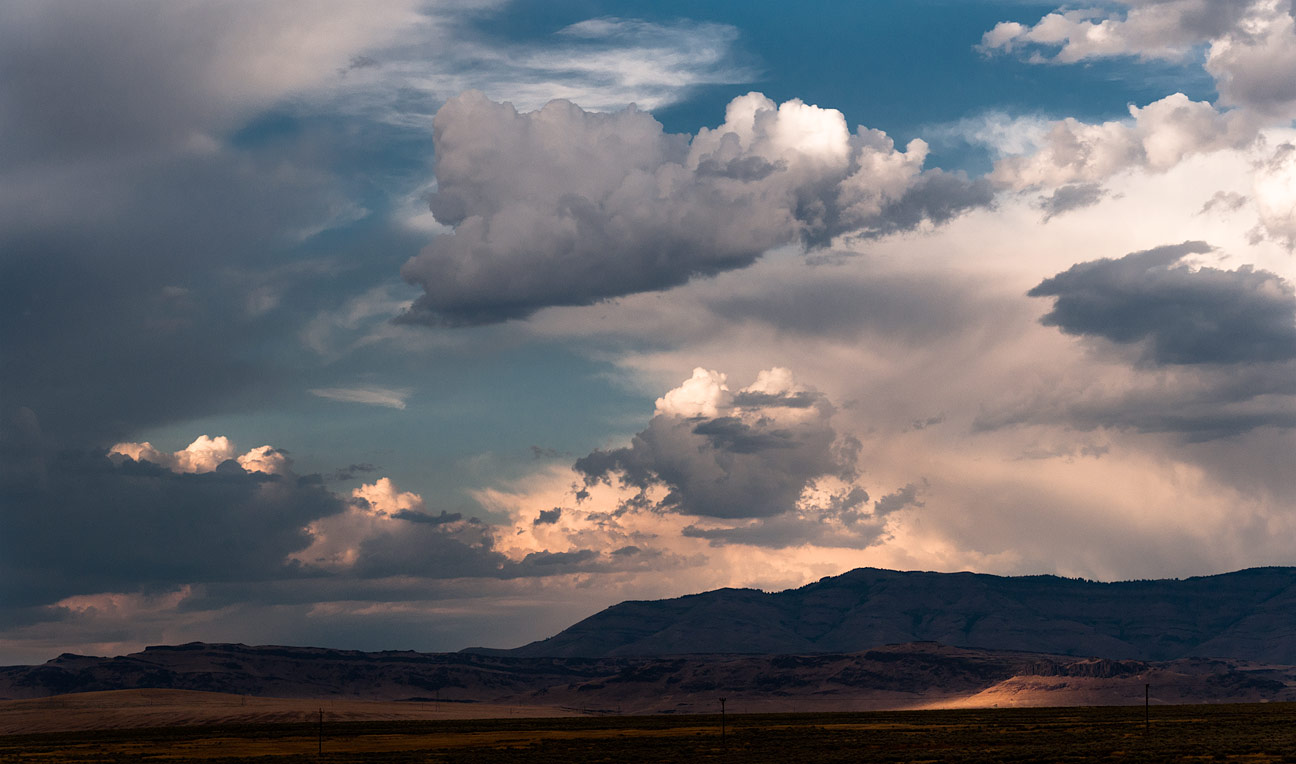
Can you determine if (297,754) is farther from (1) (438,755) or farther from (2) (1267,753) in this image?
(2) (1267,753)

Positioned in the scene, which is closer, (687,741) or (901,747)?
(901,747)

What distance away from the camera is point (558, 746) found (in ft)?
554

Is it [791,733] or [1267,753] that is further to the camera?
[791,733]

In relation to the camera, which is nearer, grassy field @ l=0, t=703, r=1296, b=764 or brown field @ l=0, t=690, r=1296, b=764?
brown field @ l=0, t=690, r=1296, b=764

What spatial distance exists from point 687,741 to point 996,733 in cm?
4203

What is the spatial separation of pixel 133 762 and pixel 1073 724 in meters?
132

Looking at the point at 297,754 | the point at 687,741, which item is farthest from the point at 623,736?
the point at 297,754

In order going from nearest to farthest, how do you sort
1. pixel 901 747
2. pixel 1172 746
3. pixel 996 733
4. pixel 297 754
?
pixel 1172 746
pixel 901 747
pixel 297 754
pixel 996 733

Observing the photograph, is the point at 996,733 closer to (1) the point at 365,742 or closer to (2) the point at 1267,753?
(2) the point at 1267,753

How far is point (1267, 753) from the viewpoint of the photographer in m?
115

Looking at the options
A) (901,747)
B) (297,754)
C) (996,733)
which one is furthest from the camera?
(996,733)

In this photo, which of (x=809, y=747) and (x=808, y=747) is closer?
(x=809, y=747)

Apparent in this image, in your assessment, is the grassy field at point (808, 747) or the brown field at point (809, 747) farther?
the grassy field at point (808, 747)

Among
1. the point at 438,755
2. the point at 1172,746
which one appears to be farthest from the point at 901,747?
the point at 438,755
